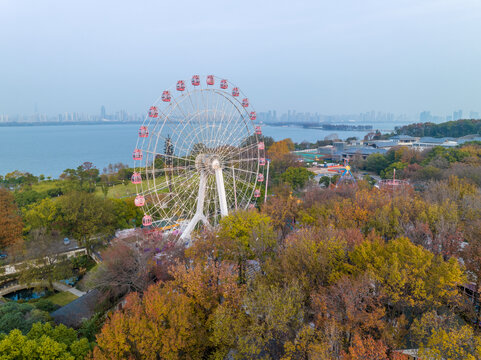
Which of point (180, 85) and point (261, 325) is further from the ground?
point (180, 85)

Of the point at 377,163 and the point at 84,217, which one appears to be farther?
the point at 377,163

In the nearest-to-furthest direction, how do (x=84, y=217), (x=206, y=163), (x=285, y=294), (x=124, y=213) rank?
1. (x=285, y=294)
2. (x=206, y=163)
3. (x=84, y=217)
4. (x=124, y=213)

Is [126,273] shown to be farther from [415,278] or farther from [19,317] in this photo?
[415,278]

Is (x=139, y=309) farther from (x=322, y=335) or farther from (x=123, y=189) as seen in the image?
(x=123, y=189)

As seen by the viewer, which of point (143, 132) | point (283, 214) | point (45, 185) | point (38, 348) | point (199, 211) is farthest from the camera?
point (45, 185)

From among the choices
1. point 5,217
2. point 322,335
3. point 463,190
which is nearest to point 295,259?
point 322,335

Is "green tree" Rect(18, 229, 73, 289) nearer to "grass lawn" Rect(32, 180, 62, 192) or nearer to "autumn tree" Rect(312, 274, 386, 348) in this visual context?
"autumn tree" Rect(312, 274, 386, 348)

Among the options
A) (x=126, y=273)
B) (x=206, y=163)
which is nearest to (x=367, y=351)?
(x=126, y=273)

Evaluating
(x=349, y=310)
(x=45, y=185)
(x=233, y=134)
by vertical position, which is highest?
(x=233, y=134)
